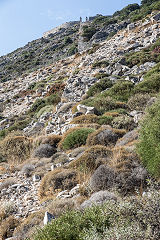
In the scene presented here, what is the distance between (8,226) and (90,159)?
2.90 metres

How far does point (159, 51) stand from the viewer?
840 inches

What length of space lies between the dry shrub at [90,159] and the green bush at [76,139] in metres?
1.90

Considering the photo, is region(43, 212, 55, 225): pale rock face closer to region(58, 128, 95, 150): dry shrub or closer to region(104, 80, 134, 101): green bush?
region(58, 128, 95, 150): dry shrub

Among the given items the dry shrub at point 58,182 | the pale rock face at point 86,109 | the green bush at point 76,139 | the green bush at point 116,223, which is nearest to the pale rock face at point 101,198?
the green bush at point 116,223

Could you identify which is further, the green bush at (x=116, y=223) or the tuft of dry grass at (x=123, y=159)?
the tuft of dry grass at (x=123, y=159)

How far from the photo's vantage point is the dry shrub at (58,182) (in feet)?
20.8

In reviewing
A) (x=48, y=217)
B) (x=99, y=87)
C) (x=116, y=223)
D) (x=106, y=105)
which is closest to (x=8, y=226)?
(x=48, y=217)

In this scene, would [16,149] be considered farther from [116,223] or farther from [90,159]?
[116,223]

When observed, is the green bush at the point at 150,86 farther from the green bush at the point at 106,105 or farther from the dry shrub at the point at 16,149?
the dry shrub at the point at 16,149

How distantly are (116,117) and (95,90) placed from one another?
650cm

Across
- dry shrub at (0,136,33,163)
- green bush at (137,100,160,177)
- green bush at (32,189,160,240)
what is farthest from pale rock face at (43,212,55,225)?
dry shrub at (0,136,33,163)

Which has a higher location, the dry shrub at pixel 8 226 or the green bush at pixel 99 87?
the green bush at pixel 99 87

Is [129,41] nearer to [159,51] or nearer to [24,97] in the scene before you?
[159,51]

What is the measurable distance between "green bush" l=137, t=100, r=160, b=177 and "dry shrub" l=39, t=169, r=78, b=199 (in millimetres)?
1981
